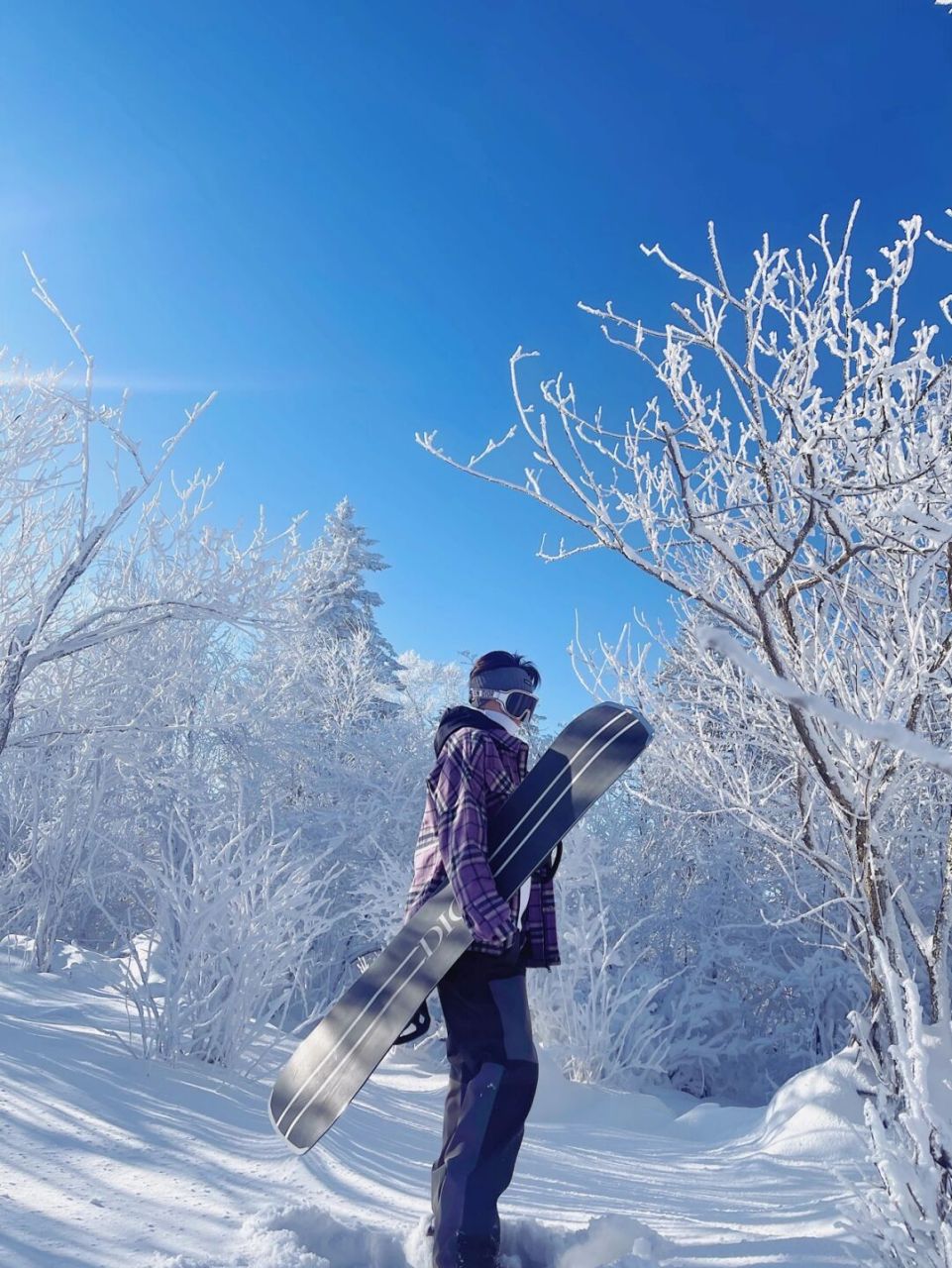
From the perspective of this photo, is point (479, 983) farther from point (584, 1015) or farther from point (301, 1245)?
point (584, 1015)

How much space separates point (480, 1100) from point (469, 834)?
0.73m

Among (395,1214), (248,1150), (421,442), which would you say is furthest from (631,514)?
(248,1150)

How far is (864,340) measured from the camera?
3.18 metres

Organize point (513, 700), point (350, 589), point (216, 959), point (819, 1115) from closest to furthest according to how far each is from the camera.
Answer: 1. point (513, 700)
2. point (819, 1115)
3. point (216, 959)
4. point (350, 589)

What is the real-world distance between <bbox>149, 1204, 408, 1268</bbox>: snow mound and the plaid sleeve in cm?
99

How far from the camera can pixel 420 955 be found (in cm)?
257

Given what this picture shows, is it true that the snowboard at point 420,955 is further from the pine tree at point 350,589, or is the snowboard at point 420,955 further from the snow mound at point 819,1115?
the pine tree at point 350,589

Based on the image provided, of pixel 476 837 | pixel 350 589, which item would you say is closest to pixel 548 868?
pixel 476 837

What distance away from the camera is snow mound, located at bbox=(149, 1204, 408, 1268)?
223 cm

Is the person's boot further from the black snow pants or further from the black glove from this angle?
the black glove

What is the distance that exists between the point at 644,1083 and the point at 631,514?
7.30 metres

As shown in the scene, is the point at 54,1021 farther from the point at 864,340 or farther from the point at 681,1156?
the point at 864,340

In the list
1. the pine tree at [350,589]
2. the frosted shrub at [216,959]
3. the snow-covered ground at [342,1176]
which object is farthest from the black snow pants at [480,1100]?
the pine tree at [350,589]

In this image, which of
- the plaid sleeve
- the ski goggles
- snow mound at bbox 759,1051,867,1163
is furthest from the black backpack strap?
snow mound at bbox 759,1051,867,1163
